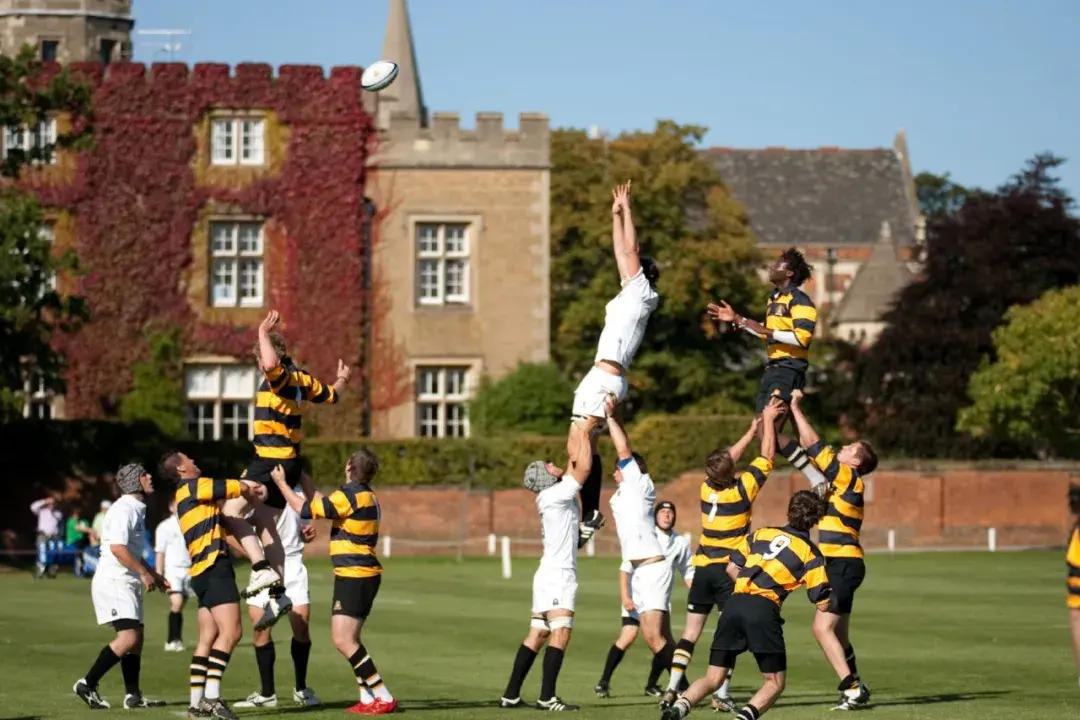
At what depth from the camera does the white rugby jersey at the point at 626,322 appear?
58.5ft

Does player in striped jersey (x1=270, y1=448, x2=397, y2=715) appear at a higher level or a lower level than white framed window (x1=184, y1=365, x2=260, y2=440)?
lower

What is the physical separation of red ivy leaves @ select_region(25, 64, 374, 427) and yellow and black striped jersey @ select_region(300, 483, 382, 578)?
41.0 m

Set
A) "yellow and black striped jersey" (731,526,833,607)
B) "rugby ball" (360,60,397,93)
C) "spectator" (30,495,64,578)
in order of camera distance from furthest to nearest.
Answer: "spectator" (30,495,64,578) < "rugby ball" (360,60,397,93) < "yellow and black striped jersey" (731,526,833,607)

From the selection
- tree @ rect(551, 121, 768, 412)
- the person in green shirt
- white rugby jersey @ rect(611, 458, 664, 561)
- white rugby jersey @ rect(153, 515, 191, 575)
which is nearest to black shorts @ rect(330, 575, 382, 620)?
white rugby jersey @ rect(611, 458, 664, 561)

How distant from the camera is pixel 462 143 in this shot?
61.6 metres

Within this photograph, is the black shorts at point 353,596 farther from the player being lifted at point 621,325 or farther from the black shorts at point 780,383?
the black shorts at point 780,383

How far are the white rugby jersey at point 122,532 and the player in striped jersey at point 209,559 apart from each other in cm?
143

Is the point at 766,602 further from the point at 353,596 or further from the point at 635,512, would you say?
the point at 353,596

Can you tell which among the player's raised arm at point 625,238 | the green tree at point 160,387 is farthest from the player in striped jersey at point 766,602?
the green tree at point 160,387

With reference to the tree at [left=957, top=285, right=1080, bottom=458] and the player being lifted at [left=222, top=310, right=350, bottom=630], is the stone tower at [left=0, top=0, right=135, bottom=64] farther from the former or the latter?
the player being lifted at [left=222, top=310, right=350, bottom=630]

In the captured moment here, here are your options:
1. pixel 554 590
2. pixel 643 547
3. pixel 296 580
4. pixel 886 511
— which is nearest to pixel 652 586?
pixel 643 547

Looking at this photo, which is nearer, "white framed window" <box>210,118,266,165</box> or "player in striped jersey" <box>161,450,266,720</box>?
"player in striped jersey" <box>161,450,266,720</box>

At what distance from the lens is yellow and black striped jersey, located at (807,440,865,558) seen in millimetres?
18922

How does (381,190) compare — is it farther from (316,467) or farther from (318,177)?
(316,467)
